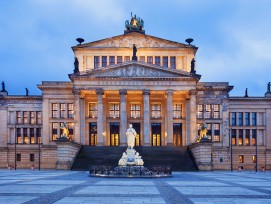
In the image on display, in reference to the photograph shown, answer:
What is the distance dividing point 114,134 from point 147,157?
1700 centimetres

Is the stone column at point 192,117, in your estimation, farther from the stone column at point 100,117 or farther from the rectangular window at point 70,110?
the rectangular window at point 70,110

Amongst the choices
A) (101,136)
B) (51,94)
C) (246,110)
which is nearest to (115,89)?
(101,136)

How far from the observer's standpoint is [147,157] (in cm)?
6194

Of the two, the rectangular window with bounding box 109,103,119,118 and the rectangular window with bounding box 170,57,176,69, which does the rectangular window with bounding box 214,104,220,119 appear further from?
the rectangular window with bounding box 109,103,119,118

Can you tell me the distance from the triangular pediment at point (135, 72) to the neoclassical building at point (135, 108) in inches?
7.1

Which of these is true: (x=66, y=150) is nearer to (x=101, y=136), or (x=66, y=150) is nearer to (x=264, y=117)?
(x=101, y=136)

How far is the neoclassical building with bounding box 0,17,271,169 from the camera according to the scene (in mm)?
70438

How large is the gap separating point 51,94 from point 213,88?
31.9 metres

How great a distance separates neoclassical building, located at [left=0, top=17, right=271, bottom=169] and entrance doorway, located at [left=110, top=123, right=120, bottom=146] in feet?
0.65

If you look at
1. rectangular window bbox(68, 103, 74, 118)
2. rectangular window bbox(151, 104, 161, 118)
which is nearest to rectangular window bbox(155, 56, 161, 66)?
rectangular window bbox(151, 104, 161, 118)

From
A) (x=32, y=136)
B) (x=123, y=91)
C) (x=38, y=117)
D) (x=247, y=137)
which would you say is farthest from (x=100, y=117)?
(x=247, y=137)

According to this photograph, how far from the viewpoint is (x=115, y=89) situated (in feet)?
231

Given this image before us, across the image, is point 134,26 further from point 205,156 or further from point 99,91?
point 205,156

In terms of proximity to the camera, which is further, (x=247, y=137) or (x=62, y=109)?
(x=247, y=137)
